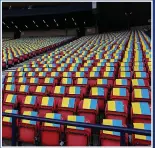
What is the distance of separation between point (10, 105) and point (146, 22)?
29740 millimetres

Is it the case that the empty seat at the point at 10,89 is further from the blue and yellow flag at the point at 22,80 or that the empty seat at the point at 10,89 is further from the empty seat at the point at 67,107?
the empty seat at the point at 67,107

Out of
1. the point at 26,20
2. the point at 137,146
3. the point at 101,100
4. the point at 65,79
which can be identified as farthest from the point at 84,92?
the point at 26,20

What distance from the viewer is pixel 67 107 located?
5273mm

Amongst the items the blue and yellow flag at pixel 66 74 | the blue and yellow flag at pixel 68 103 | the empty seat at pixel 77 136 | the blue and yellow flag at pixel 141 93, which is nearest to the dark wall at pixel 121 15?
the blue and yellow flag at pixel 66 74

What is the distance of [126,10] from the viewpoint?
2964 cm

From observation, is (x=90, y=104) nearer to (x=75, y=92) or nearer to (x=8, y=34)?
(x=75, y=92)

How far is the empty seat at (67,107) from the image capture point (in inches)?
205

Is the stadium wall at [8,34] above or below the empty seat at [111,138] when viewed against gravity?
above

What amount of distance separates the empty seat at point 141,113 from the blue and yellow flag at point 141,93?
0.74 meters

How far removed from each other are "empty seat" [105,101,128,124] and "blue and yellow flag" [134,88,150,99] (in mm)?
805

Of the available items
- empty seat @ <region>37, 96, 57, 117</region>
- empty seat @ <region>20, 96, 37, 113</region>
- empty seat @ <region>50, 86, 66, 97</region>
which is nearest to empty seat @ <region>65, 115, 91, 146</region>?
empty seat @ <region>37, 96, 57, 117</region>

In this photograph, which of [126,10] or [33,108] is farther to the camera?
[126,10]

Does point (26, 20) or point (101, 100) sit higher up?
point (26, 20)

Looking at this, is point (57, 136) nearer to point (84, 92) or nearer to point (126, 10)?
point (84, 92)
